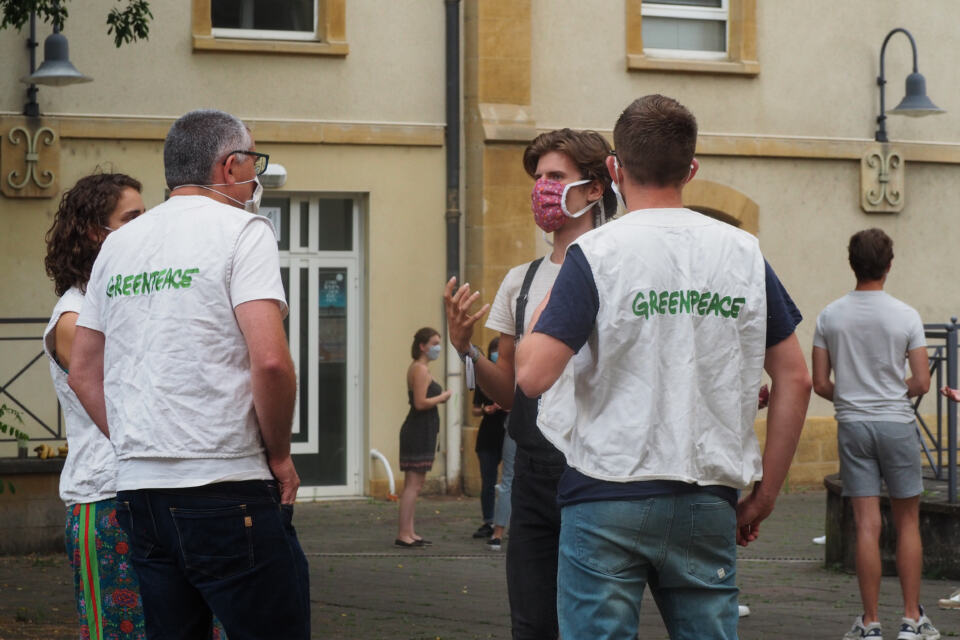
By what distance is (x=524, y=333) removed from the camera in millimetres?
4789

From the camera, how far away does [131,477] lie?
3.83 meters

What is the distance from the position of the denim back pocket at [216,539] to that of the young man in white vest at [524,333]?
3.58ft

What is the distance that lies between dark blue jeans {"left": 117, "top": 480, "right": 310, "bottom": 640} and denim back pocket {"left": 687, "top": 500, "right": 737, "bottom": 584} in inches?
38.7

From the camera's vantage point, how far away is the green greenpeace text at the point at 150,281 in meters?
3.80

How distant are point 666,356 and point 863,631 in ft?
14.8

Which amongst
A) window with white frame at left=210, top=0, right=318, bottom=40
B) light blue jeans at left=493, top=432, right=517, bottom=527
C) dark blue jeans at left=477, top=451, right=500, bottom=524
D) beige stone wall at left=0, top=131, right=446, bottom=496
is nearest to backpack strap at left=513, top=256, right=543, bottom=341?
light blue jeans at left=493, top=432, right=517, bottom=527

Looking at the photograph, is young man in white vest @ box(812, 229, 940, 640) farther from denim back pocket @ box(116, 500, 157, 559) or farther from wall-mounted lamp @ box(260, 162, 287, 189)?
wall-mounted lamp @ box(260, 162, 287, 189)

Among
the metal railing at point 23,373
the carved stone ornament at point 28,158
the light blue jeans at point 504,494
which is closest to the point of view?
the light blue jeans at point 504,494

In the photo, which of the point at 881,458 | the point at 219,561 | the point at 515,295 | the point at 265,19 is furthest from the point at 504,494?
the point at 219,561

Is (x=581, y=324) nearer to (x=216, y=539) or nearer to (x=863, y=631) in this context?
(x=216, y=539)

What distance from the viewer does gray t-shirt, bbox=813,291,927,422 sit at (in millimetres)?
7863

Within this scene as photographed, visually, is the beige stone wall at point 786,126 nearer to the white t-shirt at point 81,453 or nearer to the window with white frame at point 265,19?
the window with white frame at point 265,19

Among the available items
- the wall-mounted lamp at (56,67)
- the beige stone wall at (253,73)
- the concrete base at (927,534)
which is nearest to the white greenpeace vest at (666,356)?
the concrete base at (927,534)

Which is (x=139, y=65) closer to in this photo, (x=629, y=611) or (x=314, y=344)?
(x=314, y=344)
